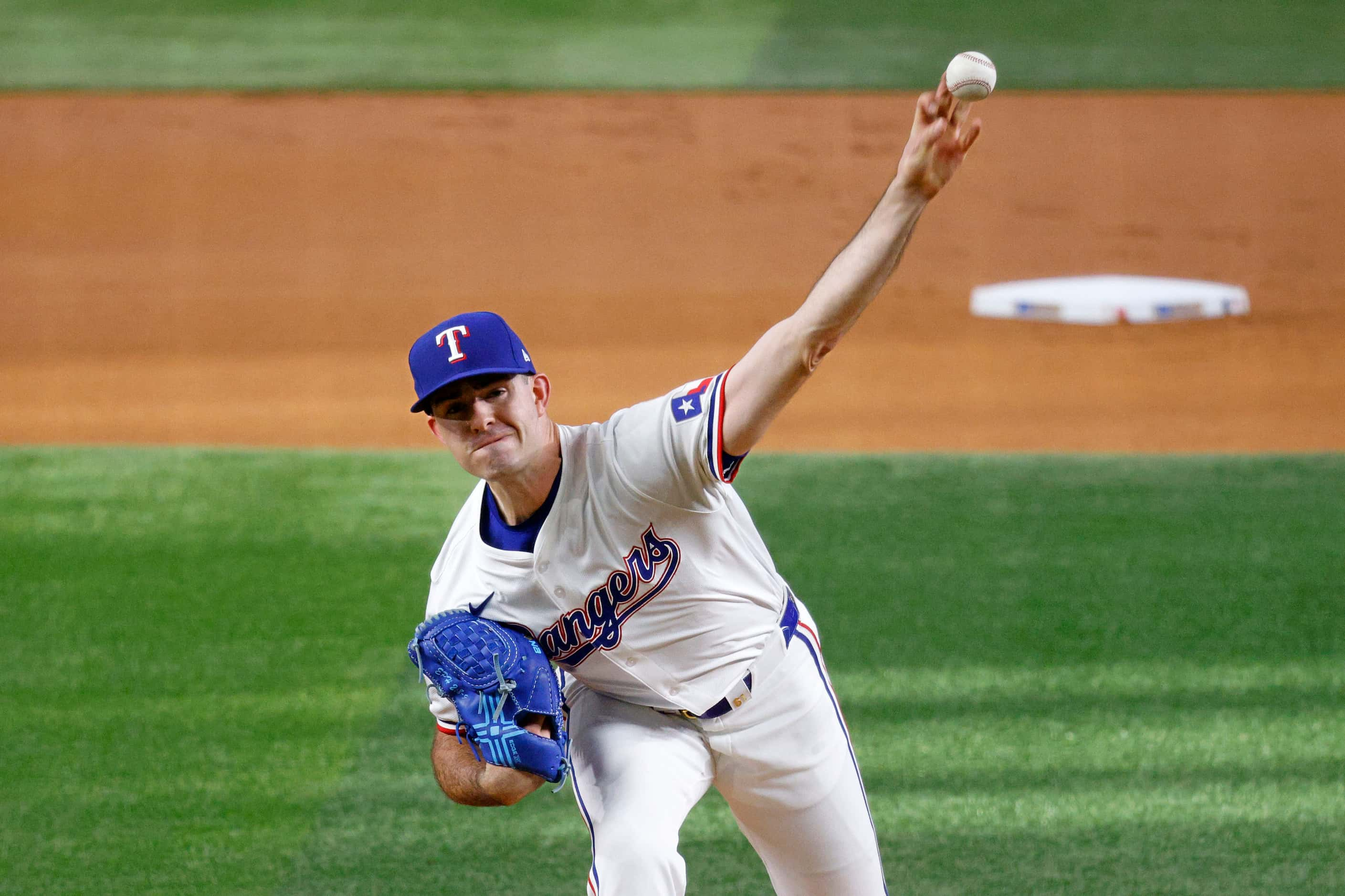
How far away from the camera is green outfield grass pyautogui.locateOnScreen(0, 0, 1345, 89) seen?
1290 centimetres

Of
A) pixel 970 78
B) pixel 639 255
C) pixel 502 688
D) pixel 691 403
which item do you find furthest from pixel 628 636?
pixel 639 255

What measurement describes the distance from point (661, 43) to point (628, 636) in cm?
1152

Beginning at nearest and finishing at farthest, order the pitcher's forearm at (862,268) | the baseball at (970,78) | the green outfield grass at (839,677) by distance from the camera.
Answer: the baseball at (970,78)
the pitcher's forearm at (862,268)
the green outfield grass at (839,677)

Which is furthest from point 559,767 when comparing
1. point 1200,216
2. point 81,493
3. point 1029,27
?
point 1029,27

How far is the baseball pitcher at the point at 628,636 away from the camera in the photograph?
9.83 ft

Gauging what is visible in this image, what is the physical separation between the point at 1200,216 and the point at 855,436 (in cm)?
421

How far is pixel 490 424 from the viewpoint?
3.03 meters

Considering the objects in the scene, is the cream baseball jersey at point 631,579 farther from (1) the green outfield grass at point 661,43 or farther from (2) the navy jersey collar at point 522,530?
(1) the green outfield grass at point 661,43

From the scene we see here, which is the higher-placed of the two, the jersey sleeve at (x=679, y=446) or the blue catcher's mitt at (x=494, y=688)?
the jersey sleeve at (x=679, y=446)

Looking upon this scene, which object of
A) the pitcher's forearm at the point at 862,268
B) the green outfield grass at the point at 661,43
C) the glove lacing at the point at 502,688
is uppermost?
the green outfield grass at the point at 661,43

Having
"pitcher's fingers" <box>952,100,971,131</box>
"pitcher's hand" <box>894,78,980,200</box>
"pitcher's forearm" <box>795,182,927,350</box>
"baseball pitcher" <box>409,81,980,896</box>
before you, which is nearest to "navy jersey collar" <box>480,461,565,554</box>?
"baseball pitcher" <box>409,81,980,896</box>

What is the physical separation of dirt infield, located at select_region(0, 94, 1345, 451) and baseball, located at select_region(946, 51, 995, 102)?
216 inches

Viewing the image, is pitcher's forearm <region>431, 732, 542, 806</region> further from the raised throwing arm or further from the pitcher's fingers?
the pitcher's fingers

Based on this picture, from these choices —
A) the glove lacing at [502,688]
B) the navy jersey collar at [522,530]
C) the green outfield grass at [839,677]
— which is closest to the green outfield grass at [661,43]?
the green outfield grass at [839,677]
